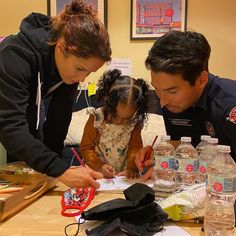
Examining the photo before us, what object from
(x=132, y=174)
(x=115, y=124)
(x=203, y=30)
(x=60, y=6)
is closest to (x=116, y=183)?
(x=132, y=174)

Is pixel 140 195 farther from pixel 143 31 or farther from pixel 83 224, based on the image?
pixel 143 31

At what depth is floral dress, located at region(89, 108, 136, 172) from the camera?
76.4 inches

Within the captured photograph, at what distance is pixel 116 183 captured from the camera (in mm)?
1396

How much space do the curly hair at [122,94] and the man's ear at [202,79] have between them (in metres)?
0.49

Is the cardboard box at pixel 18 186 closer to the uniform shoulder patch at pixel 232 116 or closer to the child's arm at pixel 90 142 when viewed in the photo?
the child's arm at pixel 90 142

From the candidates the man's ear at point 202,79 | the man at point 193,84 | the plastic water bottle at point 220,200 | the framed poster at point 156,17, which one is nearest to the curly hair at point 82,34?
the man at point 193,84

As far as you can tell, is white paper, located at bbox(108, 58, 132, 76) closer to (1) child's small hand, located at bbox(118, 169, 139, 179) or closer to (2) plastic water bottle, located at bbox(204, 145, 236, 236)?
(1) child's small hand, located at bbox(118, 169, 139, 179)

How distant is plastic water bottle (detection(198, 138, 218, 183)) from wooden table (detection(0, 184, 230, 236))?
0.24m

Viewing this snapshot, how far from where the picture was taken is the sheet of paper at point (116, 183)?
4.35 feet

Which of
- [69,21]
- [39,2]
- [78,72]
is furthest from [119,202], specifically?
[39,2]

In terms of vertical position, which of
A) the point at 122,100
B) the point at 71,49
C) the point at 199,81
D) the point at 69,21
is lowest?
the point at 122,100

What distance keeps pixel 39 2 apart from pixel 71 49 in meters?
2.47

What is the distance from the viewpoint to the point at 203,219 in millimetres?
1013

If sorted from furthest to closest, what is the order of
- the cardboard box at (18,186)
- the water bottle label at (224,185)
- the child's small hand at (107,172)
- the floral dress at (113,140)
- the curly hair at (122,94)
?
1. the floral dress at (113,140)
2. the curly hair at (122,94)
3. the child's small hand at (107,172)
4. the cardboard box at (18,186)
5. the water bottle label at (224,185)
